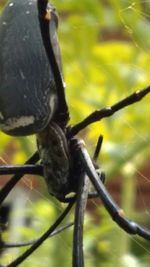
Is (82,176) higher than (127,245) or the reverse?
higher

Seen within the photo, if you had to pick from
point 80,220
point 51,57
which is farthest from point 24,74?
point 80,220

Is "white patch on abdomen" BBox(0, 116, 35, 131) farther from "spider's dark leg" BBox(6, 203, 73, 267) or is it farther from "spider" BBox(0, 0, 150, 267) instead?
"spider's dark leg" BBox(6, 203, 73, 267)

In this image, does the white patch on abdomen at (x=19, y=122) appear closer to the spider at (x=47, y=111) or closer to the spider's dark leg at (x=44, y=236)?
the spider at (x=47, y=111)

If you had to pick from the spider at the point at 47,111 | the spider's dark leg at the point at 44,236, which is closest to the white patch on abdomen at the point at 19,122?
the spider at the point at 47,111

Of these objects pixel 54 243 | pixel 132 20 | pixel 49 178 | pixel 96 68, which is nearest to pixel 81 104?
pixel 96 68

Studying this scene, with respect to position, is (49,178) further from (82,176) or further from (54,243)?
(54,243)

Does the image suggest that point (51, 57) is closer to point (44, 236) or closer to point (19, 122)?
point (19, 122)

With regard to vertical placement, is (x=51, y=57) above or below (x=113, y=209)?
above
